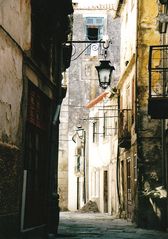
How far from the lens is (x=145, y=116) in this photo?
2019 centimetres

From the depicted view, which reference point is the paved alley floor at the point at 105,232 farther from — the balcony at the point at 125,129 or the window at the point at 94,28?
the window at the point at 94,28

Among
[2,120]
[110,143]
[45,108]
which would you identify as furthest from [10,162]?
[110,143]

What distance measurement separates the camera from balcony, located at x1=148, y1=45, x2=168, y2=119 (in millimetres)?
13945

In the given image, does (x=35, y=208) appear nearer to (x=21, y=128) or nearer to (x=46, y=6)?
(x=21, y=128)

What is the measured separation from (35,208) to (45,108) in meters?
2.27

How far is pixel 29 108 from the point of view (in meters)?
10.7

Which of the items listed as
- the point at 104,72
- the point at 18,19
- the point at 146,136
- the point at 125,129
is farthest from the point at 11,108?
the point at 125,129

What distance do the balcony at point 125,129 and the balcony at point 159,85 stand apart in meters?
3.35

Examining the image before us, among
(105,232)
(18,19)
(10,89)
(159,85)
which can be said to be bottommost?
(105,232)

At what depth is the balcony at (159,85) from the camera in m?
13.9

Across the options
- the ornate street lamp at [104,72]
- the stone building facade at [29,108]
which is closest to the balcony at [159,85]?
the ornate street lamp at [104,72]

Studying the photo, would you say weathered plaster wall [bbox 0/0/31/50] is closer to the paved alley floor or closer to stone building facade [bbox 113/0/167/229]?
the paved alley floor

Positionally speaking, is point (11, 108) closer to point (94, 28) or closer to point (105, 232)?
point (105, 232)

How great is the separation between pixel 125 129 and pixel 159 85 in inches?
148
